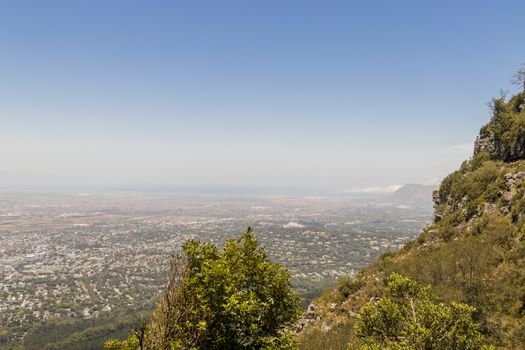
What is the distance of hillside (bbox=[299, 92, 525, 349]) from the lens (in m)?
21.0

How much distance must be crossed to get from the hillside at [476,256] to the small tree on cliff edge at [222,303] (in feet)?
25.9

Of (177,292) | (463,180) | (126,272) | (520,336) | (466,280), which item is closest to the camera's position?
(177,292)

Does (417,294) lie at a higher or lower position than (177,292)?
lower

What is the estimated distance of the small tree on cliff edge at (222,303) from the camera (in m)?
13.0

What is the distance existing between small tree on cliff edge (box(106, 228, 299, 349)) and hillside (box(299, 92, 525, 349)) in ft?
25.9

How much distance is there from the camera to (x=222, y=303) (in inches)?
554

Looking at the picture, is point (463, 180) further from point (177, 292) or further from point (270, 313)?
point (177, 292)

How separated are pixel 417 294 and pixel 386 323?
289 centimetres

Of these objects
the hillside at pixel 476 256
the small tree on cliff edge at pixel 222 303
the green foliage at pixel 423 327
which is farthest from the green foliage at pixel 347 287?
the small tree on cliff edge at pixel 222 303

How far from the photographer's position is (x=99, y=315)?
13062 cm

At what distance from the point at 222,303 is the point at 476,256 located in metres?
23.9

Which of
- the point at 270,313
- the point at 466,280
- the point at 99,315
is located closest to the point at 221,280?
the point at 270,313

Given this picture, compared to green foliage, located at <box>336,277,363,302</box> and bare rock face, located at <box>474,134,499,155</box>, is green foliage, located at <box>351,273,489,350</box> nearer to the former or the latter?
green foliage, located at <box>336,277,363,302</box>

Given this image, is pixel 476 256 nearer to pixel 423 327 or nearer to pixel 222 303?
pixel 423 327
